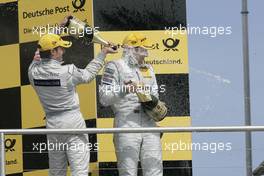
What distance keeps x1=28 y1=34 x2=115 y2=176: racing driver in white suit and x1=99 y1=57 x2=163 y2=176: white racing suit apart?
5.2 inches

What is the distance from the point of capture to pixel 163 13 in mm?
5934

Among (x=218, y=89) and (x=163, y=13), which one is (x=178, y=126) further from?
(x=163, y=13)

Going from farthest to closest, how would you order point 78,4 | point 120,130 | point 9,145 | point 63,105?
point 78,4, point 9,145, point 63,105, point 120,130

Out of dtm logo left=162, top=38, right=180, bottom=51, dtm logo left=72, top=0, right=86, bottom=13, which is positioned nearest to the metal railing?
dtm logo left=162, top=38, right=180, bottom=51

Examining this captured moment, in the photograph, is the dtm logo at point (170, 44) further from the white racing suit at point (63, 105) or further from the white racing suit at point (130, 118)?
the white racing suit at point (63, 105)

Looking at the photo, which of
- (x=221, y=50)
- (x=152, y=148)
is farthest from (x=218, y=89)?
(x=152, y=148)

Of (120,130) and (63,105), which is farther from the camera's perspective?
(63,105)

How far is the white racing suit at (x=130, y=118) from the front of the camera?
5.64 meters

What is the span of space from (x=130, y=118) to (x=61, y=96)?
495 mm

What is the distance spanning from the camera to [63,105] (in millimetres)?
5777

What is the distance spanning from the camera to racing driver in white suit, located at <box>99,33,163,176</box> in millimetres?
5641

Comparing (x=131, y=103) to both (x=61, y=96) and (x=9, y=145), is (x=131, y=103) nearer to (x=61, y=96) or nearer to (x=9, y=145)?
(x=61, y=96)

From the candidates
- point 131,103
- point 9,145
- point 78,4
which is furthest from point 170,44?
point 9,145

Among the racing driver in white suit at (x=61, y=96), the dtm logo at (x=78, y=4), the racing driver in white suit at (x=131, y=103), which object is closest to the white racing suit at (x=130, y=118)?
the racing driver in white suit at (x=131, y=103)
